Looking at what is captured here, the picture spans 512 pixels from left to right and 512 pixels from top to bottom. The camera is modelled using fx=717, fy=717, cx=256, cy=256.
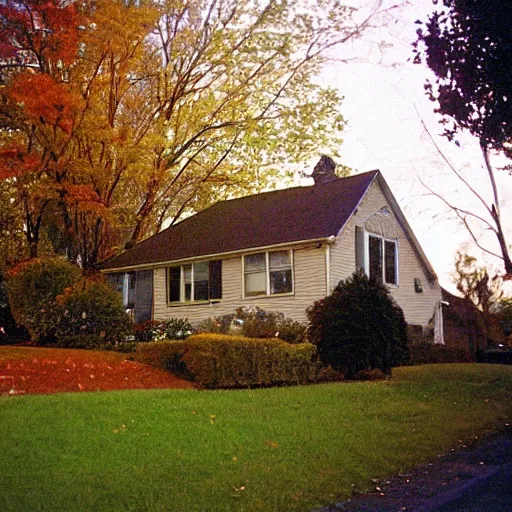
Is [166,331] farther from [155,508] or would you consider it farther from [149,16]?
[155,508]

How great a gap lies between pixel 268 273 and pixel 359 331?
7300 mm

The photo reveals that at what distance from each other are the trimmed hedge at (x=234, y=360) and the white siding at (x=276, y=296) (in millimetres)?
5956

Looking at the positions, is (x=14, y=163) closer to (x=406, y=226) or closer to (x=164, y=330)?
(x=164, y=330)

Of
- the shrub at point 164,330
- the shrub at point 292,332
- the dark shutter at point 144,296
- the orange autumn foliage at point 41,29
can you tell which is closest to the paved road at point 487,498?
the shrub at point 292,332

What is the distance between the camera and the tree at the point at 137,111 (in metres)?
23.9

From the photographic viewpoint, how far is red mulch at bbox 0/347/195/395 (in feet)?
42.6

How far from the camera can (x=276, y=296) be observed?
76.9 feet

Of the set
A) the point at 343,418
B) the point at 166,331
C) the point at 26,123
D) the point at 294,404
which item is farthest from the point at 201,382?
the point at 26,123

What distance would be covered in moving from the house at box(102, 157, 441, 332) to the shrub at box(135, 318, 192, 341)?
1.06m

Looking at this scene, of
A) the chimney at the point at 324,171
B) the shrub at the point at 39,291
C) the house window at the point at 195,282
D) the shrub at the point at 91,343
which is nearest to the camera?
the shrub at the point at 91,343

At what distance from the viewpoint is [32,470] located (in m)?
7.21

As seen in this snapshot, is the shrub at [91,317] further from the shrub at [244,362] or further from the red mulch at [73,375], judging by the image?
the shrub at [244,362]

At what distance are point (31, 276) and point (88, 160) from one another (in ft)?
16.3

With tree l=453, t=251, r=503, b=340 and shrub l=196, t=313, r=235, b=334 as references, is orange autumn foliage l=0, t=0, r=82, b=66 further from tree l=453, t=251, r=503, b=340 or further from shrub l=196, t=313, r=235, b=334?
tree l=453, t=251, r=503, b=340
